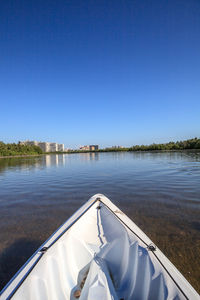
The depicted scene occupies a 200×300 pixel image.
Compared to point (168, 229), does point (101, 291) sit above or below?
above

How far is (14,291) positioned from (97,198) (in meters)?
2.49

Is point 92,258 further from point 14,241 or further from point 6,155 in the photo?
point 6,155

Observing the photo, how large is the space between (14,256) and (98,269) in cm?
197

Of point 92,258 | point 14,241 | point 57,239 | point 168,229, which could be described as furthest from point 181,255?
point 14,241

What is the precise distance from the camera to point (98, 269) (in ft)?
7.20

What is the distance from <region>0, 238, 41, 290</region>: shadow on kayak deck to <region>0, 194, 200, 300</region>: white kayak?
1.23 metres

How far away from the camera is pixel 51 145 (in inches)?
6781

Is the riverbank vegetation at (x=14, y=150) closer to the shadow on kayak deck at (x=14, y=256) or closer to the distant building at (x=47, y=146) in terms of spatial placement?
the distant building at (x=47, y=146)

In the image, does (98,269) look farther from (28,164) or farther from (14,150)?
(14,150)

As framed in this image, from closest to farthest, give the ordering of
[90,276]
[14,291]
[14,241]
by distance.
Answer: [14,291] → [90,276] → [14,241]

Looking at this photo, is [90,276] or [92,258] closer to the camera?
[90,276]

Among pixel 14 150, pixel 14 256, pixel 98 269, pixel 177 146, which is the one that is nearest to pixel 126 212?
pixel 98 269

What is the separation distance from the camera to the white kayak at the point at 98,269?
1.44m

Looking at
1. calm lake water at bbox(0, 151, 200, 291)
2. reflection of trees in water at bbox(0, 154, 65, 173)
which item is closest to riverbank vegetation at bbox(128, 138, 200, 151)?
reflection of trees in water at bbox(0, 154, 65, 173)
